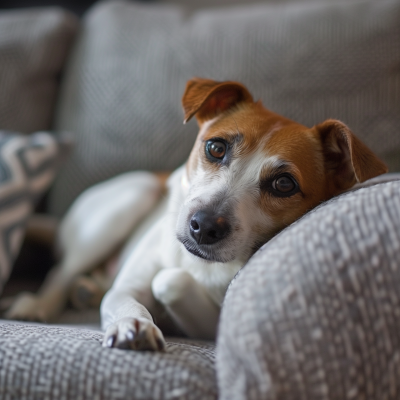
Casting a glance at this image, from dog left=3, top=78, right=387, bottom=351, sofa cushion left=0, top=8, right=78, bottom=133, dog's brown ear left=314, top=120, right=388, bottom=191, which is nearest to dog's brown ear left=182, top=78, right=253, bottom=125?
dog left=3, top=78, right=387, bottom=351

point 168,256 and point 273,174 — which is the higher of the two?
point 273,174

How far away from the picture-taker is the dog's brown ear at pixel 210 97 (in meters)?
1.30

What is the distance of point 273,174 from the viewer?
1192 millimetres

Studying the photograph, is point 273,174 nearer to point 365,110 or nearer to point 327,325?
point 327,325

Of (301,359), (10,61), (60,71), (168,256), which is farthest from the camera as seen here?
(60,71)

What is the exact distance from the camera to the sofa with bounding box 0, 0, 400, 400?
0.77 meters

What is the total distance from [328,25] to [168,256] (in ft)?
3.96

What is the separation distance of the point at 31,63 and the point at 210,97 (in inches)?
46.5

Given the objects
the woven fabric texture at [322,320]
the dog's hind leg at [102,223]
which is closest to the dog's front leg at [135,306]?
the woven fabric texture at [322,320]

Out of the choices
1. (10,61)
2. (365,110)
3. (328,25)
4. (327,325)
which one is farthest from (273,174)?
(10,61)

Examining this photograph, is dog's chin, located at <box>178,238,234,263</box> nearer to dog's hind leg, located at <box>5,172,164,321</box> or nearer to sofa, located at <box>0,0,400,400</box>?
sofa, located at <box>0,0,400,400</box>

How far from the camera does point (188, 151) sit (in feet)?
6.28

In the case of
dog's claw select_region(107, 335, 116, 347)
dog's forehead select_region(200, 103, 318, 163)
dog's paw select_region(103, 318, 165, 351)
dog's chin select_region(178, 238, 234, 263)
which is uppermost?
dog's forehead select_region(200, 103, 318, 163)

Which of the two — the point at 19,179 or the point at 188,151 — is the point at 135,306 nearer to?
the point at 19,179
